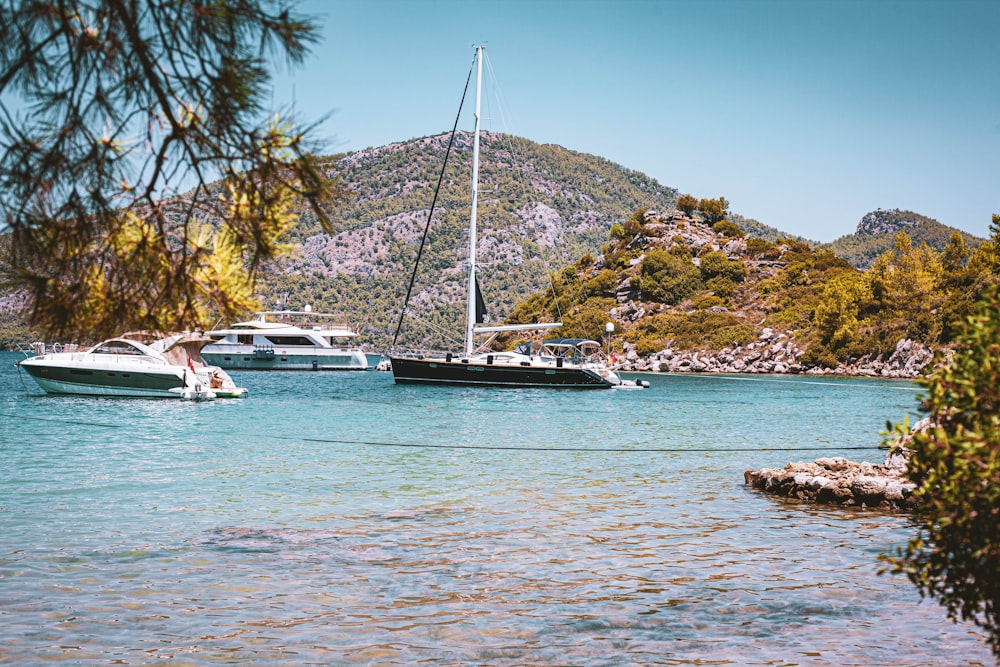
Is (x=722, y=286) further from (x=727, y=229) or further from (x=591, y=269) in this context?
(x=591, y=269)

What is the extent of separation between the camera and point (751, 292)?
335ft

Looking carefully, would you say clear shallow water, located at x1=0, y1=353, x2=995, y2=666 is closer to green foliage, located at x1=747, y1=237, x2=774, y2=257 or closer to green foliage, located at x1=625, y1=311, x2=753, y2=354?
green foliage, located at x1=625, y1=311, x2=753, y2=354

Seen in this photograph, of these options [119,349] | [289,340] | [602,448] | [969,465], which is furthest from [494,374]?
[969,465]

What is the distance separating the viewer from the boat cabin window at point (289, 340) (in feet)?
260

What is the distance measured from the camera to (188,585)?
8.82 meters

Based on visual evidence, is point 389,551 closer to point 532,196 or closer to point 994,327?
point 994,327

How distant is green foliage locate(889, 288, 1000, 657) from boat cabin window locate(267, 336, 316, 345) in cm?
7798

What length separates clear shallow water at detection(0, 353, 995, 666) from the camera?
23.8ft

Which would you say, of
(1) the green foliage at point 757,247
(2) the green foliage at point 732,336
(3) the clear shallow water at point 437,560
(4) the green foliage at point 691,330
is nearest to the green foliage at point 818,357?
(2) the green foliage at point 732,336

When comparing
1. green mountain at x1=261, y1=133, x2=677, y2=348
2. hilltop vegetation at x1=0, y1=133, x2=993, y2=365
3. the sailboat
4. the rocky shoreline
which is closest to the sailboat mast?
the sailboat

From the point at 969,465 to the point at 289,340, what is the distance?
78.6 metres

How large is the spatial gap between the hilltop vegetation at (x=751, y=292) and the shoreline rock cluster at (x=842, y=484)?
54613 millimetres

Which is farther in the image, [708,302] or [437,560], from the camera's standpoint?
[708,302]

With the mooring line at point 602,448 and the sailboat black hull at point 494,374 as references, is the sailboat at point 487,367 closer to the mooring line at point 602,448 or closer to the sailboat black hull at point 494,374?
the sailboat black hull at point 494,374
